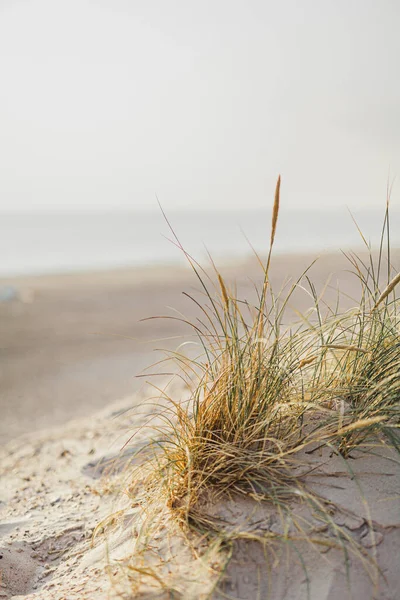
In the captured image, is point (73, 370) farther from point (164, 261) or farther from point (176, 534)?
point (164, 261)

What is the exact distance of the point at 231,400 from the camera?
187 centimetres

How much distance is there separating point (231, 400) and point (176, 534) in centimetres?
44

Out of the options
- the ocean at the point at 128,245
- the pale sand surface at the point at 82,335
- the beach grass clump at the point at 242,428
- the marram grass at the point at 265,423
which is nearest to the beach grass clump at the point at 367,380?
the marram grass at the point at 265,423

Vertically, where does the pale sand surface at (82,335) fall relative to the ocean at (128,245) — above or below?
below

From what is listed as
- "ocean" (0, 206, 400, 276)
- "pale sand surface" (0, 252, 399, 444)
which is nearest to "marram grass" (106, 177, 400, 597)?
Answer: "pale sand surface" (0, 252, 399, 444)

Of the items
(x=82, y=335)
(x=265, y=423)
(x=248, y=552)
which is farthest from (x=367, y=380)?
(x=82, y=335)

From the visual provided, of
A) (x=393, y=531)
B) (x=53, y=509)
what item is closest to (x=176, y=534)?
(x=393, y=531)

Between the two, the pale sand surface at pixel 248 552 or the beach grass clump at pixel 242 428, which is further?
the beach grass clump at pixel 242 428

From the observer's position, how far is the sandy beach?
5.23ft

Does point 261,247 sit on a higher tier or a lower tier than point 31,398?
higher

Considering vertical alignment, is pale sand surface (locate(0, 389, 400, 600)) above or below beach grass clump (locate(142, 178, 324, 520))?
below

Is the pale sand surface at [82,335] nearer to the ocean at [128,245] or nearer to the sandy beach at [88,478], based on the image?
the sandy beach at [88,478]

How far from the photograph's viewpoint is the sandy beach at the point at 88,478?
1.59m

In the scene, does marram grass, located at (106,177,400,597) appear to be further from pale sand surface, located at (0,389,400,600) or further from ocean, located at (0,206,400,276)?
ocean, located at (0,206,400,276)
